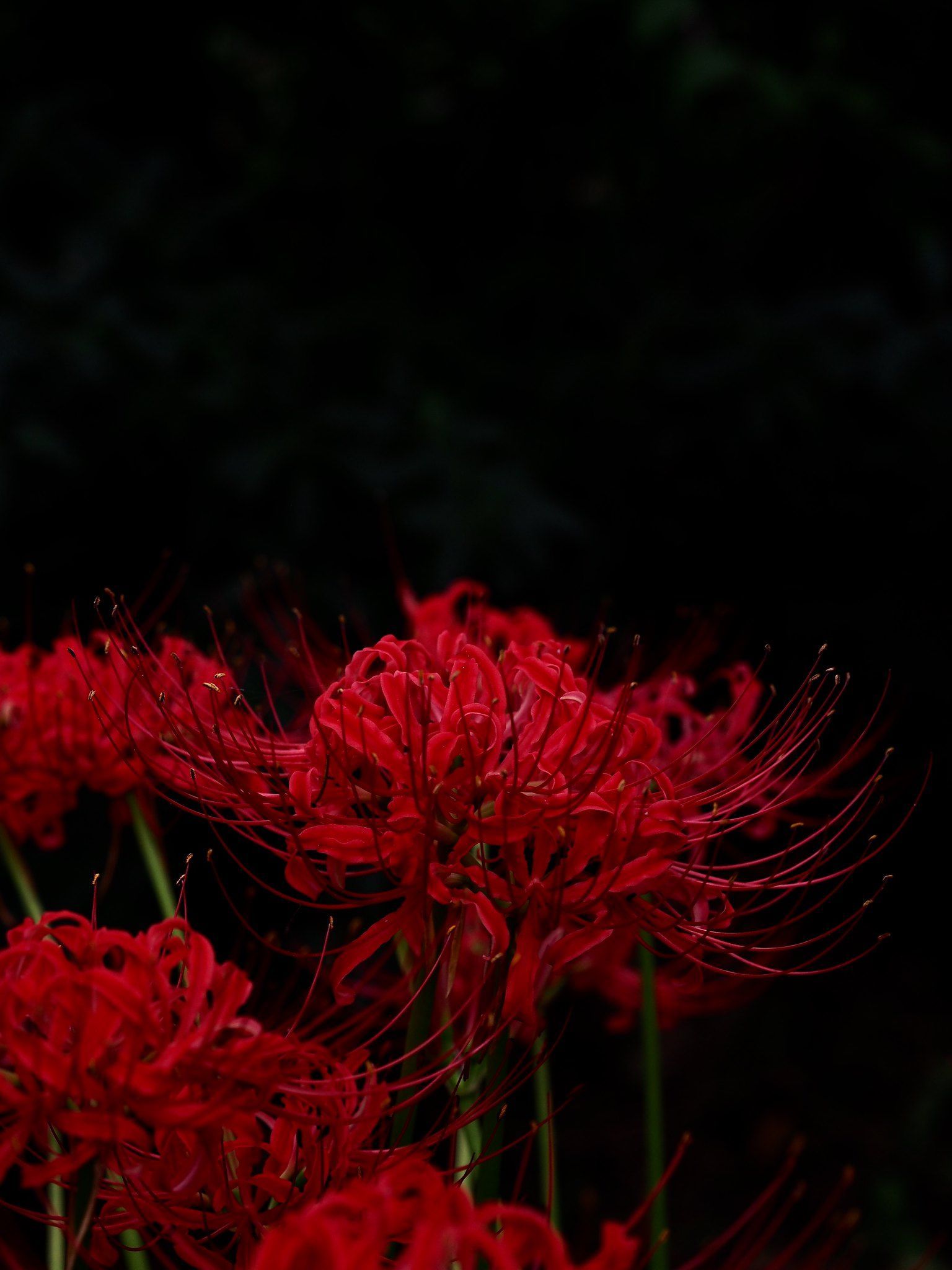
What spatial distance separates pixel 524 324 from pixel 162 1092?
6.02ft

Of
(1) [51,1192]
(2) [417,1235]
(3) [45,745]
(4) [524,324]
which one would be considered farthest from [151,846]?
(4) [524,324]

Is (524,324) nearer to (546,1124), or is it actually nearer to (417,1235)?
(546,1124)

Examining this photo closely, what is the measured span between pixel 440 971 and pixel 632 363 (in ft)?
4.94

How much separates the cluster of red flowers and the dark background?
1.05 meters

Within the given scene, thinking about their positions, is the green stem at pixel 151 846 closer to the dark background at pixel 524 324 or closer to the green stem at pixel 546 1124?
the green stem at pixel 546 1124

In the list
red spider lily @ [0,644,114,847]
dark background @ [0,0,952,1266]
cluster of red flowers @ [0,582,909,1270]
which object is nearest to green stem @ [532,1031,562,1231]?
cluster of red flowers @ [0,582,909,1270]

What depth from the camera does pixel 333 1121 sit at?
0.59m

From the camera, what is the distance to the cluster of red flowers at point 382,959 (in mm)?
532

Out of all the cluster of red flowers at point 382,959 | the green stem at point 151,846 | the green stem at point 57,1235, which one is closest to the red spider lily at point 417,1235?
the cluster of red flowers at point 382,959

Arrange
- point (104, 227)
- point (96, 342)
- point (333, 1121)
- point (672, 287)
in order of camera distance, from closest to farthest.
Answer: point (333, 1121) < point (96, 342) < point (104, 227) < point (672, 287)

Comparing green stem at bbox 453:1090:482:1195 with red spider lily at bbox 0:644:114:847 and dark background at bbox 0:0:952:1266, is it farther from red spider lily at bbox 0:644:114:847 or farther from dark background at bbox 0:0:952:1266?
dark background at bbox 0:0:952:1266

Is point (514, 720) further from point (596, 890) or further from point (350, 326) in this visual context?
point (350, 326)

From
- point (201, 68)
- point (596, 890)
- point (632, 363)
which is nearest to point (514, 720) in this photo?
point (596, 890)

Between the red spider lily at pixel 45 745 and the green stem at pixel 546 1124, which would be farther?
the red spider lily at pixel 45 745
